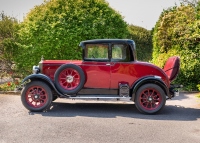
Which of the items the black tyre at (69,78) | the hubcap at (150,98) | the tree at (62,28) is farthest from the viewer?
the tree at (62,28)

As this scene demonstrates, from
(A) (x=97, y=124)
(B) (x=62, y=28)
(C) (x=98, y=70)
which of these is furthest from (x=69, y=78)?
(B) (x=62, y=28)

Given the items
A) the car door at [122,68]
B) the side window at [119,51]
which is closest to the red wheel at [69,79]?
the car door at [122,68]

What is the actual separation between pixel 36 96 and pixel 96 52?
202cm

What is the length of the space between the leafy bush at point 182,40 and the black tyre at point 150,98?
4.47m

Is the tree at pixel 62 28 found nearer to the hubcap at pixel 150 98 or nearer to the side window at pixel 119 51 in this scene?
the side window at pixel 119 51

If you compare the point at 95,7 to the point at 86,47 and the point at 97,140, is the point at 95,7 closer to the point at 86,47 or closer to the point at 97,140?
the point at 86,47

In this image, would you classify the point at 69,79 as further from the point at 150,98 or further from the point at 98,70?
the point at 150,98

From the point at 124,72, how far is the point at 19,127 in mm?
3097

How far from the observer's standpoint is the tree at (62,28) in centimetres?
1190

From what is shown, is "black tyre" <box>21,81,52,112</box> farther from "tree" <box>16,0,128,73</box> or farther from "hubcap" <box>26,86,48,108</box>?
"tree" <box>16,0,128,73</box>

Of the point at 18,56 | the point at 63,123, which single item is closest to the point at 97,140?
the point at 63,123

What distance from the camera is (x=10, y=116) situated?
7.27 meters

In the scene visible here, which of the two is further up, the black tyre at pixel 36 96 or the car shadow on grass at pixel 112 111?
the black tyre at pixel 36 96

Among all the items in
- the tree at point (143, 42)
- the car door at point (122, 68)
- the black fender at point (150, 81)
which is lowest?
the black fender at point (150, 81)
